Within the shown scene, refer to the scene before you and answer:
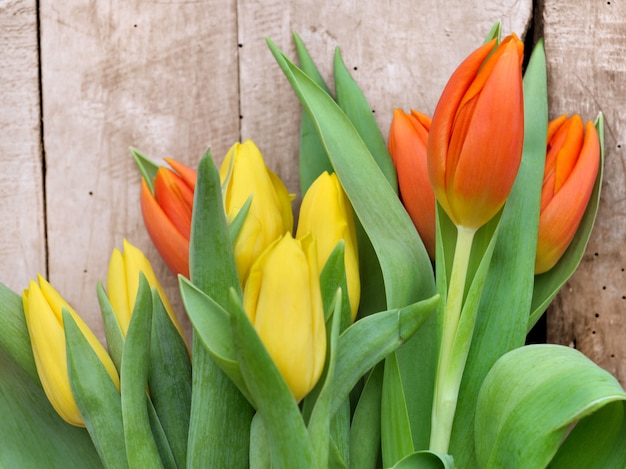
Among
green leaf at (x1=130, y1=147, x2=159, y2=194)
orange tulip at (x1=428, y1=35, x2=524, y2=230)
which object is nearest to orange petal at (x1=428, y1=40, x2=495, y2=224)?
orange tulip at (x1=428, y1=35, x2=524, y2=230)

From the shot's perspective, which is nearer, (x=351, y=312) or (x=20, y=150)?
(x=351, y=312)

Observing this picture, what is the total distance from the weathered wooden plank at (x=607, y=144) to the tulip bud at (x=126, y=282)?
29 centimetres

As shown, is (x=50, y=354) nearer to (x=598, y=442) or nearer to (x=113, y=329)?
(x=113, y=329)

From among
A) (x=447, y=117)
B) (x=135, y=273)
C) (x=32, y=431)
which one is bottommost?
(x=32, y=431)

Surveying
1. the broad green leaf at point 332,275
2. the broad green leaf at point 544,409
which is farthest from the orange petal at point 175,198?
the broad green leaf at point 544,409

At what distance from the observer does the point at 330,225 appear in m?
0.46

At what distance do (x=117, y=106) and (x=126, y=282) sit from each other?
0.15m

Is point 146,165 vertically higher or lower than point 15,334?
higher

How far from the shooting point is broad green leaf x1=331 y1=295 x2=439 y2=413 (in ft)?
1.34

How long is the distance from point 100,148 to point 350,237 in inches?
8.5

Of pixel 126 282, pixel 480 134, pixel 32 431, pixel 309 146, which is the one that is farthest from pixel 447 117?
pixel 32 431

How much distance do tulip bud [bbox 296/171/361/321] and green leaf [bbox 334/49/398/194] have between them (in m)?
0.05

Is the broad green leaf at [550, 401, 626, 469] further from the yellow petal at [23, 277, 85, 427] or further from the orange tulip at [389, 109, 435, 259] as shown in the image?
the yellow petal at [23, 277, 85, 427]

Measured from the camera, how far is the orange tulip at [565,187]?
1.56 ft
